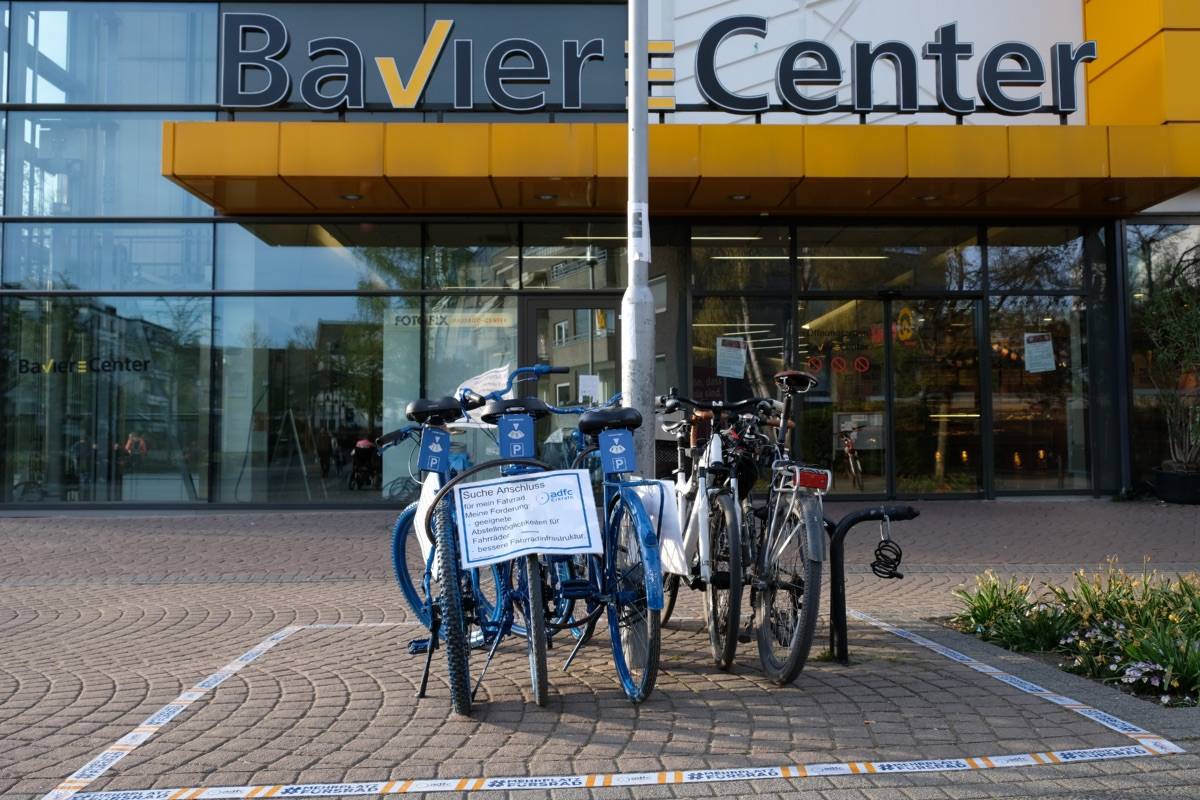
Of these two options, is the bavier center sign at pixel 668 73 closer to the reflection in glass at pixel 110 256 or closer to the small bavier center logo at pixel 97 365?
the reflection in glass at pixel 110 256

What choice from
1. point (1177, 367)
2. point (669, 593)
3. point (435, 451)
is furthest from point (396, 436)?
point (1177, 367)

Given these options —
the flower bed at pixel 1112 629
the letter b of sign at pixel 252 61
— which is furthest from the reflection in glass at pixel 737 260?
the flower bed at pixel 1112 629

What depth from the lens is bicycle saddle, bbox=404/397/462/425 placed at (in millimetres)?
4516

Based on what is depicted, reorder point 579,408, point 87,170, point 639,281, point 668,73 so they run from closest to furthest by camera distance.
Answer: point 579,408 < point 639,281 < point 668,73 < point 87,170

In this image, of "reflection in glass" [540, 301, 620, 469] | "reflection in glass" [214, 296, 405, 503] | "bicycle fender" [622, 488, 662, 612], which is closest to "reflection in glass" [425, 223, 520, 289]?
"reflection in glass" [540, 301, 620, 469]

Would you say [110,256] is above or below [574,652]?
above

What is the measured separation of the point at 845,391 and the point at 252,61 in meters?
8.41

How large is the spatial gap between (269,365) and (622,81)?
6.00 meters

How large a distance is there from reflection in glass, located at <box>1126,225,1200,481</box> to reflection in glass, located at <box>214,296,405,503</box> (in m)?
9.84

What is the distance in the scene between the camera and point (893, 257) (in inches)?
539

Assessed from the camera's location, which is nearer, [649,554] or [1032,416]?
[649,554]

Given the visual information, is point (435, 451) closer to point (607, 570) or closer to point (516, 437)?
point (516, 437)

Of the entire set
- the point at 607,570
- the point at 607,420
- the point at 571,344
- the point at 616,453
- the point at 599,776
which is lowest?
the point at 599,776

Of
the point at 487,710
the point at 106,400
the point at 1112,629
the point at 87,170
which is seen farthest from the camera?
the point at 87,170
